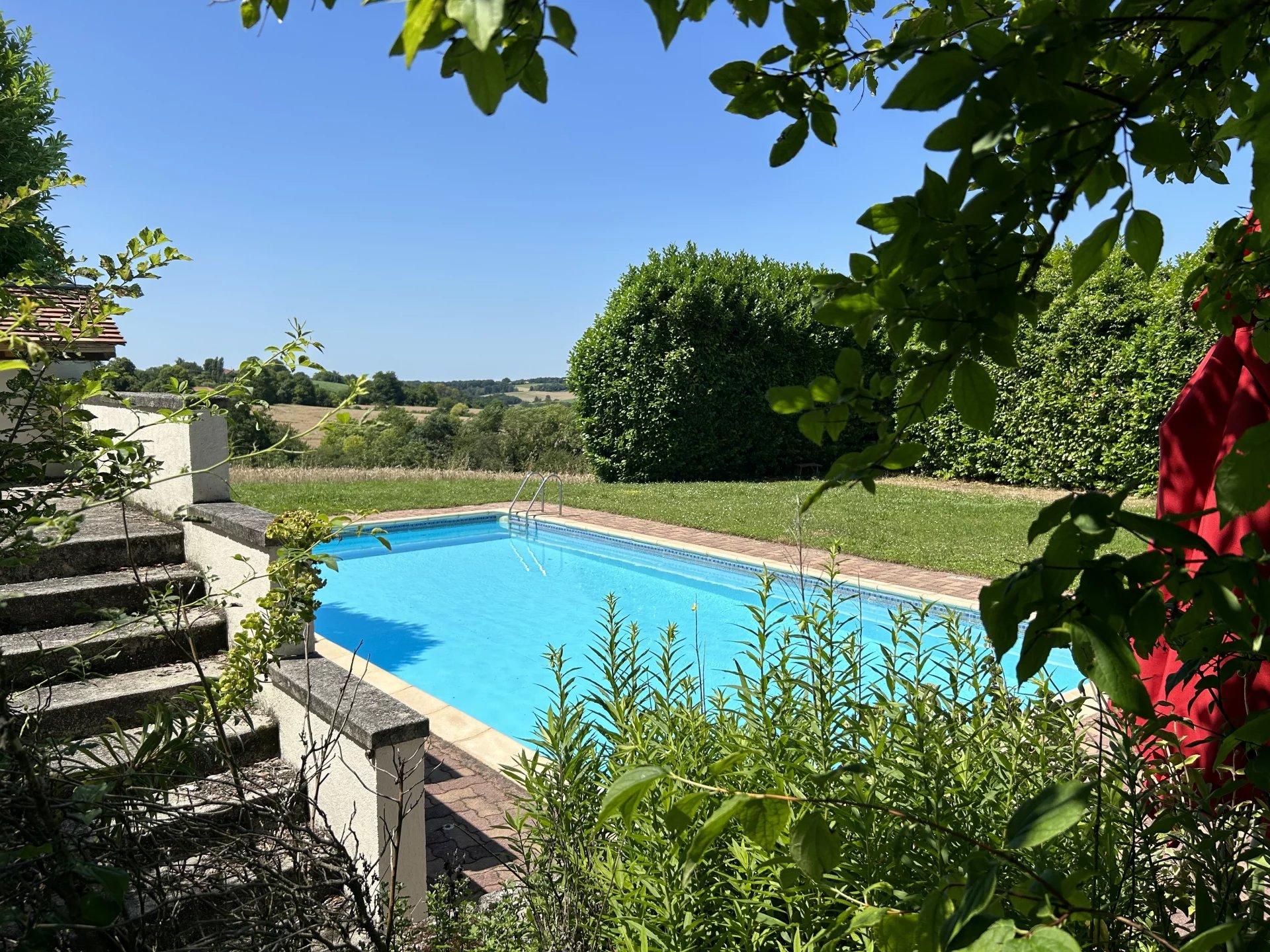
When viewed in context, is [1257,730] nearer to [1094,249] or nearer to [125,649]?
[1094,249]

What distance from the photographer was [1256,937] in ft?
2.34

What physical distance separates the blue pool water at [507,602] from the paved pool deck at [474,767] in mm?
671

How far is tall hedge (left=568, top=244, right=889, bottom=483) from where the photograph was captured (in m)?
18.7

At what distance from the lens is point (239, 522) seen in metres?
3.80

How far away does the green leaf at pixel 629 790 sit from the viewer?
0.77m

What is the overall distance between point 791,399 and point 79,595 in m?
4.35

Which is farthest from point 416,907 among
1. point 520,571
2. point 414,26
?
point 520,571

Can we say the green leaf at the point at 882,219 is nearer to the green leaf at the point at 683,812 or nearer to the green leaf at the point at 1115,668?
the green leaf at the point at 1115,668

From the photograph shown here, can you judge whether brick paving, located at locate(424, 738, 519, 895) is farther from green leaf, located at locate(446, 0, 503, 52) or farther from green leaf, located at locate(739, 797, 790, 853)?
green leaf, located at locate(446, 0, 503, 52)

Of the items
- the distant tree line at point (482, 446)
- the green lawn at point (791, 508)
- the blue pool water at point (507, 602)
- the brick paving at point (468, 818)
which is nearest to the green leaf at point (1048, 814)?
the brick paving at point (468, 818)

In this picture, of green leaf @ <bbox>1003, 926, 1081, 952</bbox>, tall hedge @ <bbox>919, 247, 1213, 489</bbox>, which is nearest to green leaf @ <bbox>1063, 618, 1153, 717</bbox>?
green leaf @ <bbox>1003, 926, 1081, 952</bbox>

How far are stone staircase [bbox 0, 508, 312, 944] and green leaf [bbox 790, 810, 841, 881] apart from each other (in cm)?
162

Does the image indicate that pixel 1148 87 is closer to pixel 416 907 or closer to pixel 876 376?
pixel 876 376

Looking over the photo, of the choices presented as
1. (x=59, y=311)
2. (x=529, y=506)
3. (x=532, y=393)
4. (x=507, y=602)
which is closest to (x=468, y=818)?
(x=59, y=311)
